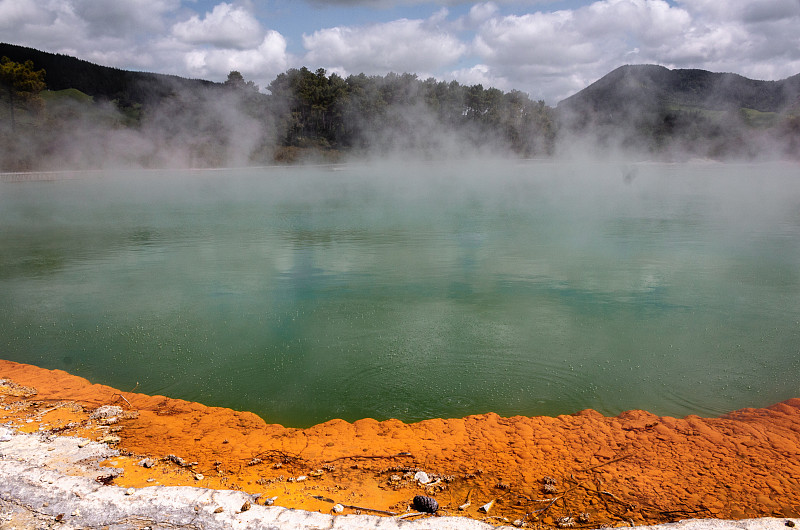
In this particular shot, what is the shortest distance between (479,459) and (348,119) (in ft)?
151

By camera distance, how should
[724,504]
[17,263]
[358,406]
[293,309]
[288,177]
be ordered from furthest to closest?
[288,177]
[17,263]
[293,309]
[358,406]
[724,504]

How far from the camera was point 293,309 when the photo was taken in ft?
20.4

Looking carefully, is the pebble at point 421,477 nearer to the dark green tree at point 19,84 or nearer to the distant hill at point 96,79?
the dark green tree at point 19,84

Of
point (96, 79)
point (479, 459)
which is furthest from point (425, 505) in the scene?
point (96, 79)

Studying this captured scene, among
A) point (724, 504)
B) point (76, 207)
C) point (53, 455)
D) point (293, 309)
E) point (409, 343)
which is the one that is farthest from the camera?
point (76, 207)

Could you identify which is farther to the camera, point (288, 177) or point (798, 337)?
point (288, 177)

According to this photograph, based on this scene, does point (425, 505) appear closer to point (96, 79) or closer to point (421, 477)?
point (421, 477)

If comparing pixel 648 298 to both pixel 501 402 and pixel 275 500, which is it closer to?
pixel 501 402

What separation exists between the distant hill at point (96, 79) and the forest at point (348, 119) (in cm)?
17

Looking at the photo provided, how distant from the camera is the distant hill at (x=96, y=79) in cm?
4881

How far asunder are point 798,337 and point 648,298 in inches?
61.3

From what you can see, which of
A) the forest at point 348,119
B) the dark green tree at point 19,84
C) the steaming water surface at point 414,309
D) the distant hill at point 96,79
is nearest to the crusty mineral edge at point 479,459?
the steaming water surface at point 414,309

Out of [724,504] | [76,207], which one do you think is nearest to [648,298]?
[724,504]

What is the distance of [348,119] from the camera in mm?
46781
